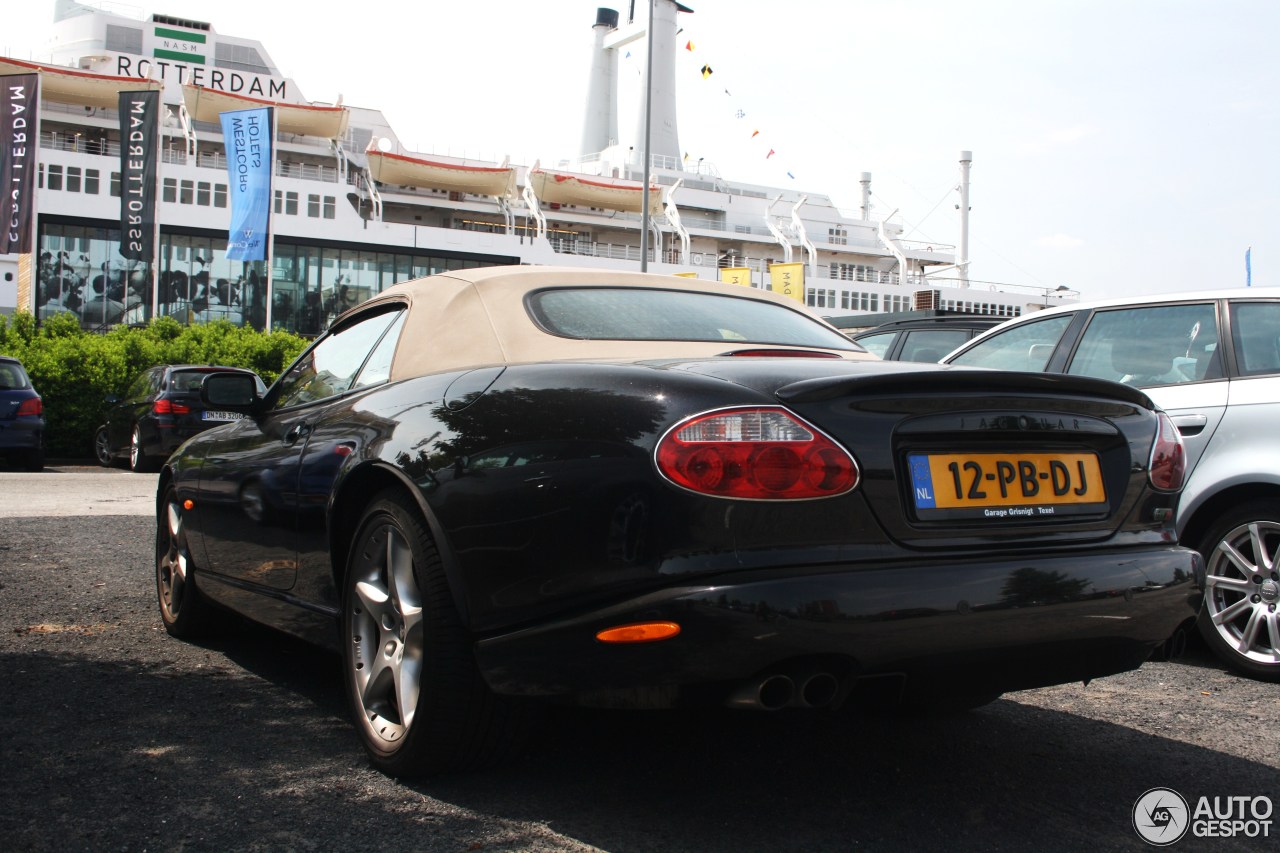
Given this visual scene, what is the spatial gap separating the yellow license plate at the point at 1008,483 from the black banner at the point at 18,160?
921 inches

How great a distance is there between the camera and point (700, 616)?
2334 millimetres

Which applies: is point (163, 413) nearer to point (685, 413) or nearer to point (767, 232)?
point (685, 413)

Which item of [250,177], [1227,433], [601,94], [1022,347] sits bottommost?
[1227,433]

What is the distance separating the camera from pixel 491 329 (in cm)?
333

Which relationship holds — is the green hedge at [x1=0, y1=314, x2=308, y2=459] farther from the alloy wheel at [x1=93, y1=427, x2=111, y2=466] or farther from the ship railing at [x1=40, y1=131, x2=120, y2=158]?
the ship railing at [x1=40, y1=131, x2=120, y2=158]

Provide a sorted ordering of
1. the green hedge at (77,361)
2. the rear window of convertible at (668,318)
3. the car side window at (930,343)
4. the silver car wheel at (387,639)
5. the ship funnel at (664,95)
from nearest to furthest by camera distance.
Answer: the silver car wheel at (387,639) < the rear window of convertible at (668,318) < the car side window at (930,343) < the green hedge at (77,361) < the ship funnel at (664,95)

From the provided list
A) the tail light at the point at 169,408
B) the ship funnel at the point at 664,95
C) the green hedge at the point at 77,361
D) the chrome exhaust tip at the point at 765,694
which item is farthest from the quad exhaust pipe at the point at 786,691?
the ship funnel at the point at 664,95

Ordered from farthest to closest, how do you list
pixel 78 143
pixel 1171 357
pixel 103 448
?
pixel 78 143
pixel 103 448
pixel 1171 357

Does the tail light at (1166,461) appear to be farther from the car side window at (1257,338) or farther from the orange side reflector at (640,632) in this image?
the car side window at (1257,338)

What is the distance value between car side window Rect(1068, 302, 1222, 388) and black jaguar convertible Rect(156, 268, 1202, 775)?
204 centimetres

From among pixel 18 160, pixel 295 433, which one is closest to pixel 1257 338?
pixel 295 433

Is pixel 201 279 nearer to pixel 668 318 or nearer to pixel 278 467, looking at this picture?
pixel 278 467

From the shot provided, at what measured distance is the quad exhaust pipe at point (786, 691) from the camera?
241 cm

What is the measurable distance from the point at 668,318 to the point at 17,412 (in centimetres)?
1267
